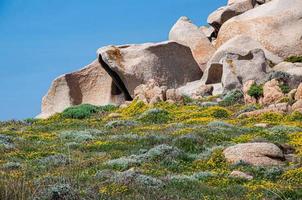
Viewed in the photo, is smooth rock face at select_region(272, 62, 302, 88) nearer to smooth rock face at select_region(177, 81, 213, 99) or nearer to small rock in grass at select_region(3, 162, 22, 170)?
smooth rock face at select_region(177, 81, 213, 99)

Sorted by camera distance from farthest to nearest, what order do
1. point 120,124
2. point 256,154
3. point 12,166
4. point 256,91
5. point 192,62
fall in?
point 192,62
point 256,91
point 120,124
point 256,154
point 12,166

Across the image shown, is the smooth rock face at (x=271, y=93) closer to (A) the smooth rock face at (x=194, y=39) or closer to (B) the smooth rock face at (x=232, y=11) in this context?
(A) the smooth rock face at (x=194, y=39)

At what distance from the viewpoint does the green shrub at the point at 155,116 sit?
3844 centimetres

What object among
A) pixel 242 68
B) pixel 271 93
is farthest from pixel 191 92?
pixel 271 93

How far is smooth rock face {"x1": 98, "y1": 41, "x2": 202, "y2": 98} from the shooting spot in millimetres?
56469

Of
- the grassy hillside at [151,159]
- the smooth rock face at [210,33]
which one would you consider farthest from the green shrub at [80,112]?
the smooth rock face at [210,33]

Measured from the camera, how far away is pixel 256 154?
21953 mm

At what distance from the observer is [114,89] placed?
5941cm

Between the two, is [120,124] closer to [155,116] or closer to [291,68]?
[155,116]

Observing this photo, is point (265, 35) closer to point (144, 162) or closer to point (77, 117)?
point (77, 117)

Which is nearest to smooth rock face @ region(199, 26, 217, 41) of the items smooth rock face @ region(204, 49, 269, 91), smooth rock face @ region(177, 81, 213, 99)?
smooth rock face @ region(177, 81, 213, 99)

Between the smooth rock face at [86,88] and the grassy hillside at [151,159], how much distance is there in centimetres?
1602

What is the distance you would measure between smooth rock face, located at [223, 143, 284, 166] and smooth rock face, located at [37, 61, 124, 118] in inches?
1451

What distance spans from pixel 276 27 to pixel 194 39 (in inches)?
340
